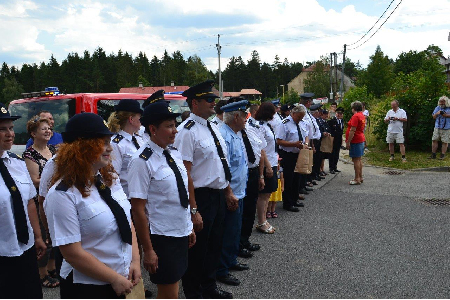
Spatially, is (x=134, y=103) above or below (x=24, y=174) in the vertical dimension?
above

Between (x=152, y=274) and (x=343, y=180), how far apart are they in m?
7.78

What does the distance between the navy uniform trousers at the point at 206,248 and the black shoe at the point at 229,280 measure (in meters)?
0.39

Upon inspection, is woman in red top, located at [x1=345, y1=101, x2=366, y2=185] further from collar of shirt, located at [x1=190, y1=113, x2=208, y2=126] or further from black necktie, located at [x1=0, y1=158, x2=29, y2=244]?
black necktie, located at [x1=0, y1=158, x2=29, y2=244]

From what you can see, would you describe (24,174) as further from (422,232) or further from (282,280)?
(422,232)

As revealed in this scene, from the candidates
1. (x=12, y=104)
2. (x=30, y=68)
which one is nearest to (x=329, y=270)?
(x=12, y=104)

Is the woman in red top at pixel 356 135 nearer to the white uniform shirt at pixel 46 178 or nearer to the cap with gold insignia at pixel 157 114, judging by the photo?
the cap with gold insignia at pixel 157 114

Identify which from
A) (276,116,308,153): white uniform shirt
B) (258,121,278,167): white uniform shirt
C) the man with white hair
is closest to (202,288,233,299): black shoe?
(258,121,278,167): white uniform shirt

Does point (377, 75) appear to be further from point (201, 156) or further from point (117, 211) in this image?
point (117, 211)

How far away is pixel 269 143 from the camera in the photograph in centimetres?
590

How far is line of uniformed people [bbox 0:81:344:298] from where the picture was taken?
6.56 feet

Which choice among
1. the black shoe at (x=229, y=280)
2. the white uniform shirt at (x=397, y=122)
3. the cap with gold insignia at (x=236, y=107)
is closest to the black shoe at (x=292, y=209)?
the black shoe at (x=229, y=280)

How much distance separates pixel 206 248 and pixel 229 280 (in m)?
0.81

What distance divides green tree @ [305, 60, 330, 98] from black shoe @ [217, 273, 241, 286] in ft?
245

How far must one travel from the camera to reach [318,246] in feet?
17.1
